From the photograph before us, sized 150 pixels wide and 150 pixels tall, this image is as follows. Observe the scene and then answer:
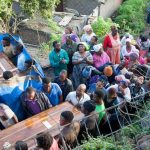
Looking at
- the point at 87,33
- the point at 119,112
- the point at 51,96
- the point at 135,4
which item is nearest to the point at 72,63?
the point at 87,33

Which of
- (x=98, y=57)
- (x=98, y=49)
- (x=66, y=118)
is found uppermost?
(x=98, y=49)

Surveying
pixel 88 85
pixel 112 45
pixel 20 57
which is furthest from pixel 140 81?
pixel 20 57

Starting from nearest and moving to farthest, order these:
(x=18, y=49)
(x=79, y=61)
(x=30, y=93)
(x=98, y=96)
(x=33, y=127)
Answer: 1. (x=33, y=127)
2. (x=98, y=96)
3. (x=30, y=93)
4. (x=79, y=61)
5. (x=18, y=49)

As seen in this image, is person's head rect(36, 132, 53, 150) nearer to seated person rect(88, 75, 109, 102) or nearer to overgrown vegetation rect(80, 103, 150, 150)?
overgrown vegetation rect(80, 103, 150, 150)

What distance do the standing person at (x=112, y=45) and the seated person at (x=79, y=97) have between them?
8.33 feet

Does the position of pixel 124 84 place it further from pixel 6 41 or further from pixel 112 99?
pixel 6 41

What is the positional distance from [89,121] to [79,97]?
3.29 ft

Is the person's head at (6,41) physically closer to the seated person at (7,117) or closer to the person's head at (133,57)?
the seated person at (7,117)

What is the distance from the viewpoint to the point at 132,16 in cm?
1563

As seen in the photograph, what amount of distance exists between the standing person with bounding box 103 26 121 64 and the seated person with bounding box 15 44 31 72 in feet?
7.14

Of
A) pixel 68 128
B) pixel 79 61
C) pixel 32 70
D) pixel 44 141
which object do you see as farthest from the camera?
pixel 79 61

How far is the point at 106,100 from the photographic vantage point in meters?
7.97

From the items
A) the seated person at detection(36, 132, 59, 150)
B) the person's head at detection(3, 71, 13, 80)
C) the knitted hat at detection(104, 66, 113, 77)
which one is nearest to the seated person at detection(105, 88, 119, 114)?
the knitted hat at detection(104, 66, 113, 77)

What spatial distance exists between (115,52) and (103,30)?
3.31 m
